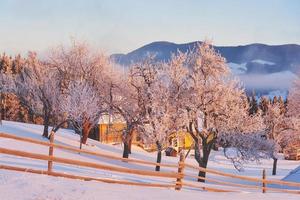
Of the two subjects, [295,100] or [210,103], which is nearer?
[210,103]

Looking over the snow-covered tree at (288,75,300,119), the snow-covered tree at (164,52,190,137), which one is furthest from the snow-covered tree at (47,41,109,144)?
the snow-covered tree at (288,75,300,119)

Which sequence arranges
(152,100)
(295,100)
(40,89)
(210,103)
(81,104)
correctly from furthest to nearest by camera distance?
(295,100) < (40,89) < (81,104) < (152,100) < (210,103)

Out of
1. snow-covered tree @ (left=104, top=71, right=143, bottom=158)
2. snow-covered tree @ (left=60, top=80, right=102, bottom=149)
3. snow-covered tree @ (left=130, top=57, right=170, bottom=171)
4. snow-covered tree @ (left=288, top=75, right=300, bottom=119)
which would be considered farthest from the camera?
snow-covered tree @ (left=288, top=75, right=300, bottom=119)

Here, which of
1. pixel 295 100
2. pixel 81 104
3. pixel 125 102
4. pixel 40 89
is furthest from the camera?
pixel 295 100

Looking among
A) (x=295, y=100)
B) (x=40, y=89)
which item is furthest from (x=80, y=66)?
(x=295, y=100)

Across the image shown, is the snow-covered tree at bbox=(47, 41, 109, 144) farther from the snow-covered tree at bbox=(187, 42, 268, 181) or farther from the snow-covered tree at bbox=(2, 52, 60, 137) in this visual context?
the snow-covered tree at bbox=(187, 42, 268, 181)

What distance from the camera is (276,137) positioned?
55344 millimetres

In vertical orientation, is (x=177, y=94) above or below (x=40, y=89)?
below

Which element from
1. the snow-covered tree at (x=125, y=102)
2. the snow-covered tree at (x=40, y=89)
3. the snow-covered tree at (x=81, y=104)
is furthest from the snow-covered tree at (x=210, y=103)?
the snow-covered tree at (x=40, y=89)

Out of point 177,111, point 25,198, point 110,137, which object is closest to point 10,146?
point 177,111

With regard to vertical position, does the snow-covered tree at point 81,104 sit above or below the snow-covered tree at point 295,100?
below

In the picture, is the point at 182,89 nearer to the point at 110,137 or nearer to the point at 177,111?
the point at 177,111

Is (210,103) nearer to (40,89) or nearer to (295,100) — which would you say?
(40,89)

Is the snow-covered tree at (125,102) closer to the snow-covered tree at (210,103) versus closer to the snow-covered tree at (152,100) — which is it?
the snow-covered tree at (152,100)
